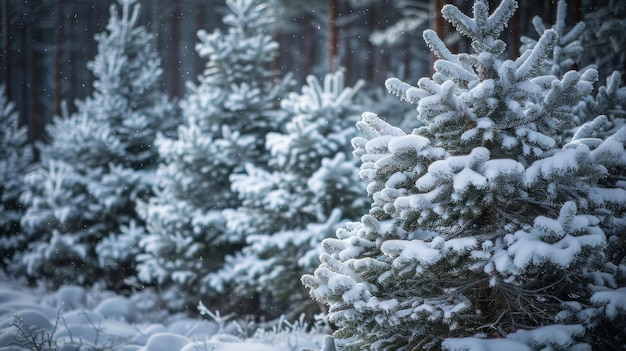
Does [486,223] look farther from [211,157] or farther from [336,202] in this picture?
[211,157]

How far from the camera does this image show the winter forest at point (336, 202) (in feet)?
9.32

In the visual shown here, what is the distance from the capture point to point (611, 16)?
25.5 feet

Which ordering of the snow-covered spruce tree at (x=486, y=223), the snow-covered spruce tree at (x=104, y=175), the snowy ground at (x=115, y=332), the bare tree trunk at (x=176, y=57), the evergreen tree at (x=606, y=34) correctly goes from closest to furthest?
1. the snow-covered spruce tree at (x=486, y=223)
2. the snowy ground at (x=115, y=332)
3. the evergreen tree at (x=606, y=34)
4. the snow-covered spruce tree at (x=104, y=175)
5. the bare tree trunk at (x=176, y=57)

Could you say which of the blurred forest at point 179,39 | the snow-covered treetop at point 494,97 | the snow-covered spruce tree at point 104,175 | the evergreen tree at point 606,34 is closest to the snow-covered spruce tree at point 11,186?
the snow-covered spruce tree at point 104,175

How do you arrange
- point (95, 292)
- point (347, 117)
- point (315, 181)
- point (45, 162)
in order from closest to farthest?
1. point (315, 181)
2. point (347, 117)
3. point (95, 292)
4. point (45, 162)

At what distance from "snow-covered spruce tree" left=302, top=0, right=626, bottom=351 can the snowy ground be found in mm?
1965

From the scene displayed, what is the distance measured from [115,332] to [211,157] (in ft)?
10.6

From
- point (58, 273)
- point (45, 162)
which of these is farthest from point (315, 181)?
point (45, 162)

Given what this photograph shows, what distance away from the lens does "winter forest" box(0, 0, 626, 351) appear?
9.32 ft

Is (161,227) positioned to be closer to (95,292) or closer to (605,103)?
(95,292)

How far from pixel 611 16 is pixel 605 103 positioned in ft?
10.5

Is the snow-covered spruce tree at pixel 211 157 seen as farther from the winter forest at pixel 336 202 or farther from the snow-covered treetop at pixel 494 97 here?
the snow-covered treetop at pixel 494 97

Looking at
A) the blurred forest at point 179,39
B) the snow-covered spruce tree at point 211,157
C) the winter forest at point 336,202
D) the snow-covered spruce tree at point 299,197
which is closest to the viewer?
the winter forest at point 336,202

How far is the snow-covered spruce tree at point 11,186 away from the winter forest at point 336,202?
0.19ft
